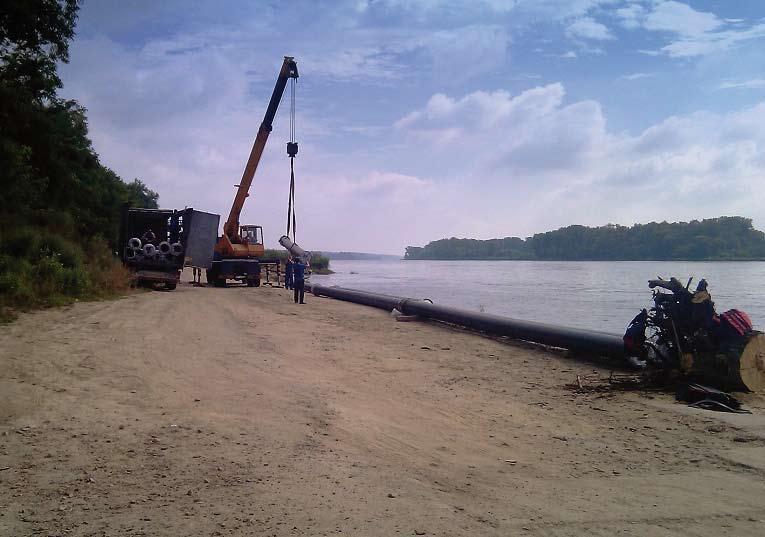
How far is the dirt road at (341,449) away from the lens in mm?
3746

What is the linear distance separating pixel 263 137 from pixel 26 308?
18.0 m

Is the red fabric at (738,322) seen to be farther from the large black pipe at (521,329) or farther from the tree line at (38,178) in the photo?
the tree line at (38,178)

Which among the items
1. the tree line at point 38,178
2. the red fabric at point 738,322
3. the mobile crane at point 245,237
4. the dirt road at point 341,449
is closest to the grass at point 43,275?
the tree line at point 38,178

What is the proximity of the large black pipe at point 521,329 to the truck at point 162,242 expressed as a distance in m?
8.72

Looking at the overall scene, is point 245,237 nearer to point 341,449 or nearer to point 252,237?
point 252,237

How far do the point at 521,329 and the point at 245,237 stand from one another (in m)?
20.8

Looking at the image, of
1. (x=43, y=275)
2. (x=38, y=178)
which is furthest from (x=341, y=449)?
(x=38, y=178)

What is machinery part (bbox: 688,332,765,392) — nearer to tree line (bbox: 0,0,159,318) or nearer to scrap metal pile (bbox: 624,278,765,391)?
scrap metal pile (bbox: 624,278,765,391)

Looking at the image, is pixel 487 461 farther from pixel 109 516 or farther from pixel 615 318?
pixel 615 318

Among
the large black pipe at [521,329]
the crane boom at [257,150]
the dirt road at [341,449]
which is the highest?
the crane boom at [257,150]

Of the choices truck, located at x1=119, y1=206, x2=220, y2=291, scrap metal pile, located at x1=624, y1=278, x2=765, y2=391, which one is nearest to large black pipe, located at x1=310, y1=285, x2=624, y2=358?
scrap metal pile, located at x1=624, y1=278, x2=765, y2=391

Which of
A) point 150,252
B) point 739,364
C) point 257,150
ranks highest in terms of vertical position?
point 257,150

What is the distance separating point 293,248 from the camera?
28.7m

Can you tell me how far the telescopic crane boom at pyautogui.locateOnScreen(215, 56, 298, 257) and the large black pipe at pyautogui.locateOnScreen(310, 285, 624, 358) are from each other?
11.4 m
